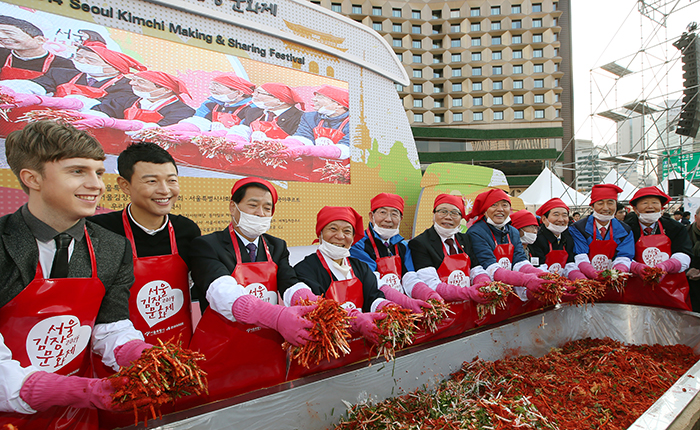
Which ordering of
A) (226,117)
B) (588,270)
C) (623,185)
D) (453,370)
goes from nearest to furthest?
(453,370) < (588,270) < (226,117) < (623,185)

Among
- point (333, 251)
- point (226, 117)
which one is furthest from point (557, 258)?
point (226, 117)

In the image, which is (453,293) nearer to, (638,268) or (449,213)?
(449,213)

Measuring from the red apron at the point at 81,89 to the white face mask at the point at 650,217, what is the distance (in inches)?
229

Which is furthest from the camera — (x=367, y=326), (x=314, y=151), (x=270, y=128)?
(x=314, y=151)

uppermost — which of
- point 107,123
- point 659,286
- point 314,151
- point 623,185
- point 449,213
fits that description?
point 107,123

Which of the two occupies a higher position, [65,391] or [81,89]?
[81,89]

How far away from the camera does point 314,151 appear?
17.6ft

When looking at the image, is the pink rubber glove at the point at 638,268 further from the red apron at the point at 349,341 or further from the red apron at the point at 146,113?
the red apron at the point at 146,113

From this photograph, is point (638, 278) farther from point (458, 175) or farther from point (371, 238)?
point (458, 175)

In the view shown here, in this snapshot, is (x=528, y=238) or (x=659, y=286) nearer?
(x=659, y=286)

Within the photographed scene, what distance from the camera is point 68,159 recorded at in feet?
4.13

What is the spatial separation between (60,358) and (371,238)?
2.12m

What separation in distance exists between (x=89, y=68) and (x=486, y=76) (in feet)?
121

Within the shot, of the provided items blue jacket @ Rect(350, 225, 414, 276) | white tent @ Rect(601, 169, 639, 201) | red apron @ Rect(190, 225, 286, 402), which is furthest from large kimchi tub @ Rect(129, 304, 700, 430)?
white tent @ Rect(601, 169, 639, 201)
